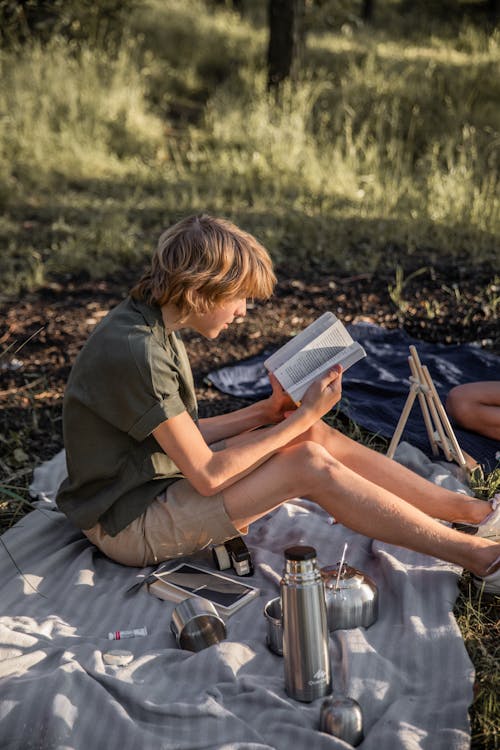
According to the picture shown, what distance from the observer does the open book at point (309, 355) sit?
327cm

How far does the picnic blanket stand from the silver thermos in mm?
78

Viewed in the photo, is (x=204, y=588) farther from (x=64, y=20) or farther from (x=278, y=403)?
(x=64, y=20)

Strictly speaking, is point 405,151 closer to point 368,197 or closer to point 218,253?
point 368,197

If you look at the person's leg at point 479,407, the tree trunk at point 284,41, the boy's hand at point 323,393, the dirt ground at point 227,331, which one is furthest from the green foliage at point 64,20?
the boy's hand at point 323,393

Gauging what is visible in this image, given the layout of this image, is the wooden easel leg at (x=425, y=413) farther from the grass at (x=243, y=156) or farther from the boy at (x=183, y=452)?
the boy at (x=183, y=452)

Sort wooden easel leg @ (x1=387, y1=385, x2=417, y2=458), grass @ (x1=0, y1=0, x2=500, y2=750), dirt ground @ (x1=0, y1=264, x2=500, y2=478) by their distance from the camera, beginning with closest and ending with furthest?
wooden easel leg @ (x1=387, y1=385, x2=417, y2=458) < dirt ground @ (x1=0, y1=264, x2=500, y2=478) < grass @ (x1=0, y1=0, x2=500, y2=750)

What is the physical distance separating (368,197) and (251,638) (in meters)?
5.30

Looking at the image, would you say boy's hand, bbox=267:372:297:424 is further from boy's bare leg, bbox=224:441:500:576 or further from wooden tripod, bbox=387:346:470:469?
wooden tripod, bbox=387:346:470:469

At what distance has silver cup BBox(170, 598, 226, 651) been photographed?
2.92 m

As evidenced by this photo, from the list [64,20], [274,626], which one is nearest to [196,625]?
[274,626]

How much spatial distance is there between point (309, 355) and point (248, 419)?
18.9 inches

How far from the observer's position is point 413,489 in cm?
340

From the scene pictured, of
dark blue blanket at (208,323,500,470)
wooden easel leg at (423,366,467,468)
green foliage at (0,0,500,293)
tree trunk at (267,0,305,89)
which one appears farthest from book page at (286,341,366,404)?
tree trunk at (267,0,305,89)

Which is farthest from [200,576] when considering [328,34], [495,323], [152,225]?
[328,34]
